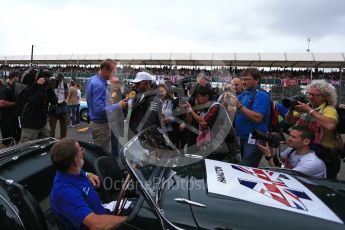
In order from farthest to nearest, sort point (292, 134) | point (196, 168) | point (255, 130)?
point (255, 130)
point (292, 134)
point (196, 168)

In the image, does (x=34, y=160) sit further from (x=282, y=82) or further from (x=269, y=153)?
(x=282, y=82)

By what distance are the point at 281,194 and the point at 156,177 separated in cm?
81

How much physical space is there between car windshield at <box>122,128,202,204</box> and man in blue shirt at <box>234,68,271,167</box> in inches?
49.1

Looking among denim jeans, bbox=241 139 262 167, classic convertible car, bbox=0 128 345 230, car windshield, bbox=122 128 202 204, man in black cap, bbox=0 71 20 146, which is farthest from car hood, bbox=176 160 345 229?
man in black cap, bbox=0 71 20 146

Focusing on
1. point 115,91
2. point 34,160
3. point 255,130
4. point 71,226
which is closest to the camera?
point 71,226

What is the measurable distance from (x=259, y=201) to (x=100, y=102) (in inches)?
115

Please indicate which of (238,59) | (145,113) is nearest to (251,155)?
(145,113)

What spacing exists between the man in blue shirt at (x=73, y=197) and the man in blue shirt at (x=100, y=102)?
84.7 inches

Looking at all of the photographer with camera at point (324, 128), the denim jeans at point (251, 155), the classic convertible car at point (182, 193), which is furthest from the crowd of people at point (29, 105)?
the photographer with camera at point (324, 128)

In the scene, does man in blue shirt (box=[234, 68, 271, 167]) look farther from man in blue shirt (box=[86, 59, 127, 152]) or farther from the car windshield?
man in blue shirt (box=[86, 59, 127, 152])

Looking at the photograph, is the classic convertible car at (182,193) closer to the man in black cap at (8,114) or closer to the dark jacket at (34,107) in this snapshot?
the dark jacket at (34,107)

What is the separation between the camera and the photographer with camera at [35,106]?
16.8ft

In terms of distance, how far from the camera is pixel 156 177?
239cm

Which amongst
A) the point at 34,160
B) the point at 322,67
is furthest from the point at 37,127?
the point at 322,67
